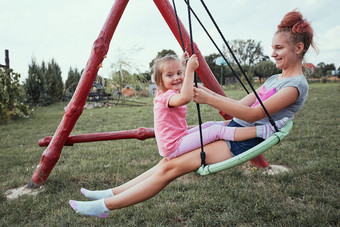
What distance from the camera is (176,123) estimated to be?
1945 mm

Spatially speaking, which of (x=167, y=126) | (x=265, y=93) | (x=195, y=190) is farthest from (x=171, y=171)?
(x=195, y=190)

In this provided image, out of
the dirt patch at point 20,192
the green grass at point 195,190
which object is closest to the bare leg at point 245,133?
the green grass at point 195,190

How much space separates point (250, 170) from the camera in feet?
Result: 11.5

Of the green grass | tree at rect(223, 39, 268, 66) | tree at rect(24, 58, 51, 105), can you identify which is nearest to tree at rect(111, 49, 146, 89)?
tree at rect(24, 58, 51, 105)

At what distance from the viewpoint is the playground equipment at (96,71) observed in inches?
108

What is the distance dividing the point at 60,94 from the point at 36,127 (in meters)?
9.90

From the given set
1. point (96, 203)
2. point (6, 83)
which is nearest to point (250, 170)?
point (96, 203)

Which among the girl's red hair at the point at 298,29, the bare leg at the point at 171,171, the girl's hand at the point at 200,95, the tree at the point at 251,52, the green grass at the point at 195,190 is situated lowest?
the green grass at the point at 195,190

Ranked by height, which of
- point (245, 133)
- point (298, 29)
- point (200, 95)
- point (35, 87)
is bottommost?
point (245, 133)

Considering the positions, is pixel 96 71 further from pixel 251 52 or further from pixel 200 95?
pixel 251 52

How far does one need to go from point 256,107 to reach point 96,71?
6.17 ft

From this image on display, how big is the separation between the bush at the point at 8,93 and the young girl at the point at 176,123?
702 cm

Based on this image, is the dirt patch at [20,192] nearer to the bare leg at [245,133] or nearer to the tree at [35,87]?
the bare leg at [245,133]

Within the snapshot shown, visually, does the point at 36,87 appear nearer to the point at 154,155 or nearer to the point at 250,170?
the point at 154,155
